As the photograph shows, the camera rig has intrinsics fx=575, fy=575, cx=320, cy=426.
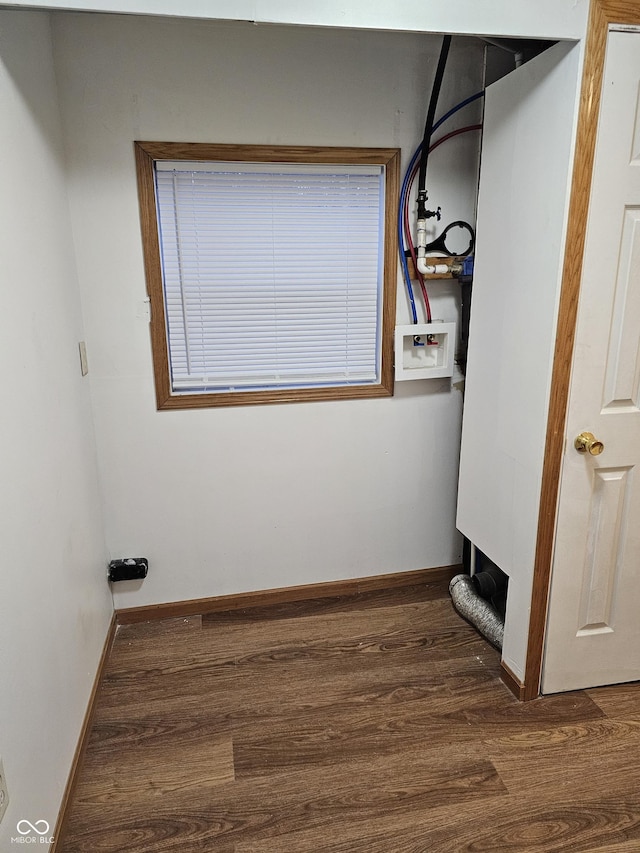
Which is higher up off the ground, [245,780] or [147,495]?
[147,495]

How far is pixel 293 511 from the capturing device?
257 cm

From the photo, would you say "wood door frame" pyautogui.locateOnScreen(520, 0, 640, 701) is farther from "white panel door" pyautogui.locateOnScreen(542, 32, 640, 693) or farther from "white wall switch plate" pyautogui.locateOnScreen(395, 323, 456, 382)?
"white wall switch plate" pyautogui.locateOnScreen(395, 323, 456, 382)

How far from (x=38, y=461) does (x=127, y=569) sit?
1004 millimetres

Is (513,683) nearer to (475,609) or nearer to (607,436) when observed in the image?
(475,609)

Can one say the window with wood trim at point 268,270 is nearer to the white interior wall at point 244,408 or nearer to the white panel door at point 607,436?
the white interior wall at point 244,408

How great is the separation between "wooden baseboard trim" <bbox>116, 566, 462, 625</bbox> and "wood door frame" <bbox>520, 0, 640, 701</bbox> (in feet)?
2.70

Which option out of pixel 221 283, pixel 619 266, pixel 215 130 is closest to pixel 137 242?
pixel 221 283

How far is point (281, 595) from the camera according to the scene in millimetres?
2633

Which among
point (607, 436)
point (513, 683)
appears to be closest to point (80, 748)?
point (513, 683)

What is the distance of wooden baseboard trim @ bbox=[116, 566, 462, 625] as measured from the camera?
252cm

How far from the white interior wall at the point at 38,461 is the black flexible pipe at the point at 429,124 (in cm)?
134

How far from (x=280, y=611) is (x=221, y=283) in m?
1.45

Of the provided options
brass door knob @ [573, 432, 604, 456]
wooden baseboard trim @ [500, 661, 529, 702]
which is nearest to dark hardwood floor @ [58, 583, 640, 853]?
wooden baseboard trim @ [500, 661, 529, 702]

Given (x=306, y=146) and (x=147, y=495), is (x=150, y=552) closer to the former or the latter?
(x=147, y=495)
